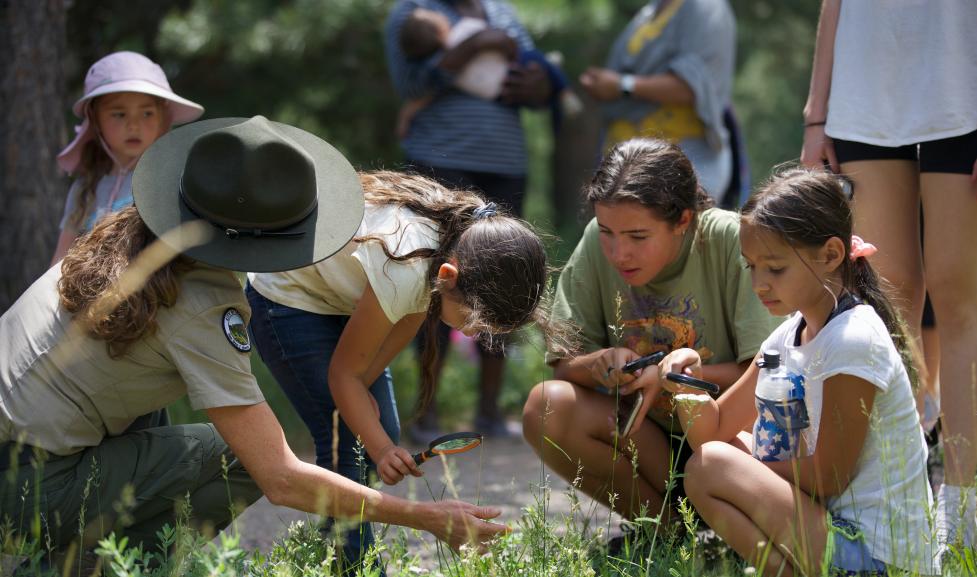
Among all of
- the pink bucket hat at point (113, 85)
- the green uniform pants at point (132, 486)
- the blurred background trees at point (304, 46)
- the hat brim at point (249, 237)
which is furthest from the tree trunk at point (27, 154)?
the hat brim at point (249, 237)

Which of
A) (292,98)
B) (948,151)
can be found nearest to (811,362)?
(948,151)

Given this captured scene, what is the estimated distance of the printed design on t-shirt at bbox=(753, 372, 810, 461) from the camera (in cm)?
255

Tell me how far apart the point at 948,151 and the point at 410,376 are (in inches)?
128

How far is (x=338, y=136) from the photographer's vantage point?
7395 mm

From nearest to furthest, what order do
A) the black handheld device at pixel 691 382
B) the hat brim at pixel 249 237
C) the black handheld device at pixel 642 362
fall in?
1. the hat brim at pixel 249 237
2. the black handheld device at pixel 691 382
3. the black handheld device at pixel 642 362

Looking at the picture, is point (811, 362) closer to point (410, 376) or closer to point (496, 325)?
point (496, 325)

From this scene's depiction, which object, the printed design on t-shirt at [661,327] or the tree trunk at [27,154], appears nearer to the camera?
the printed design on t-shirt at [661,327]

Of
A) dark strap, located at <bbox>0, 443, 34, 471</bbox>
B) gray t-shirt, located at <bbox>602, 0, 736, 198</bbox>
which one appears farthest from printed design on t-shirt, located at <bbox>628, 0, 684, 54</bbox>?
dark strap, located at <bbox>0, 443, 34, 471</bbox>

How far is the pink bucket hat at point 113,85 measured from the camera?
373 cm

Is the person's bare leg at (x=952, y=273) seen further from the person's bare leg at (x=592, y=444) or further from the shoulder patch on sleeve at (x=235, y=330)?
the shoulder patch on sleeve at (x=235, y=330)

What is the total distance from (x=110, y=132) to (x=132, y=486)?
1.62m

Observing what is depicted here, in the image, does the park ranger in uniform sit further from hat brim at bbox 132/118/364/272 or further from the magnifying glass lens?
the magnifying glass lens

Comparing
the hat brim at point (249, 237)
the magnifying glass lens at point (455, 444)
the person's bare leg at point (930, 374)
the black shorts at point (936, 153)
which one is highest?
the hat brim at point (249, 237)

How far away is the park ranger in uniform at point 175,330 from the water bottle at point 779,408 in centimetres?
70
